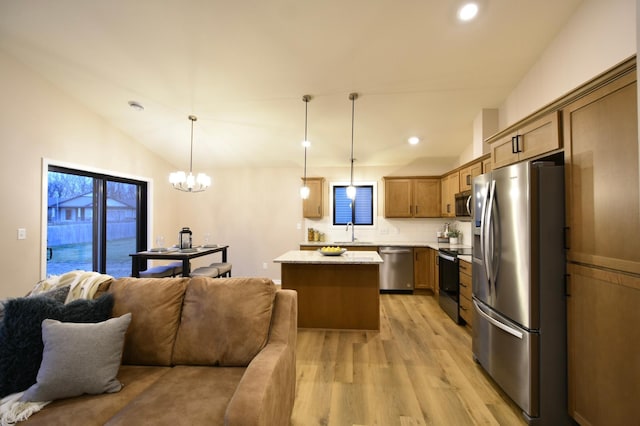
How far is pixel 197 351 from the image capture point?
5.26ft

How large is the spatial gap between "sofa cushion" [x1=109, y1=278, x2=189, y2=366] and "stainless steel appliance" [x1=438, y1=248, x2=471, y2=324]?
3253 mm

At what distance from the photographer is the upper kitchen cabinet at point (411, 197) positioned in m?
5.11

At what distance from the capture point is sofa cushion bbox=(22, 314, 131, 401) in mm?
1249

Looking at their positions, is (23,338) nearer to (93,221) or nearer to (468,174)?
(93,221)

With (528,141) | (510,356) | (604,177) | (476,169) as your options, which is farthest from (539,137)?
(476,169)

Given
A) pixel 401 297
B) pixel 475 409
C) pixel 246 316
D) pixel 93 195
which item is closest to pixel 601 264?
pixel 475 409

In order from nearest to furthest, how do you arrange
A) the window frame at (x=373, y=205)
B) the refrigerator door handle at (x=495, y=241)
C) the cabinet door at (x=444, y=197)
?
the refrigerator door handle at (x=495, y=241)
the cabinet door at (x=444, y=197)
the window frame at (x=373, y=205)

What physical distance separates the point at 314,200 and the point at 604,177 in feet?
13.9

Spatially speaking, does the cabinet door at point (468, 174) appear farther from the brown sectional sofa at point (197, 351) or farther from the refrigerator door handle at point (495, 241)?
the brown sectional sofa at point (197, 351)

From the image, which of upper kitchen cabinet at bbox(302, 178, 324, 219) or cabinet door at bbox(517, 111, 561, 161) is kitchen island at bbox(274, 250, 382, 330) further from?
upper kitchen cabinet at bbox(302, 178, 324, 219)

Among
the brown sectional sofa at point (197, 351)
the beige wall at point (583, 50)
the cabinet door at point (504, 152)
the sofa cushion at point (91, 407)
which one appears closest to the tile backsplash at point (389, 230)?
the beige wall at point (583, 50)

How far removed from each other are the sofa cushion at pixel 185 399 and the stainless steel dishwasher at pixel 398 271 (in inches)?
146

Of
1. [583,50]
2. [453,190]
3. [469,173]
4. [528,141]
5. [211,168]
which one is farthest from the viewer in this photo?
[211,168]

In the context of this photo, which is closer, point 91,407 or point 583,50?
point 91,407
